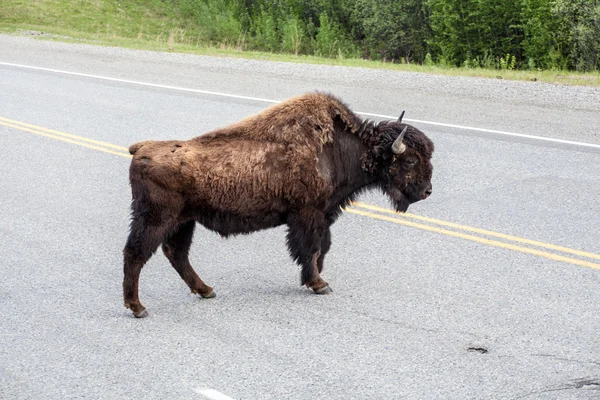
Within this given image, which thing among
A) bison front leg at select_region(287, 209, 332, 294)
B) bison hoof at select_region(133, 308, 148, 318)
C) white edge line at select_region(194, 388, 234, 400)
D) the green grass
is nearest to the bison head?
bison front leg at select_region(287, 209, 332, 294)

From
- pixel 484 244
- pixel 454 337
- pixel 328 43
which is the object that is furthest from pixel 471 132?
pixel 328 43

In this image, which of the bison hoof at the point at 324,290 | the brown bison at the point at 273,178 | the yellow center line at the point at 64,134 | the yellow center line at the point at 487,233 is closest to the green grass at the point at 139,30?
the yellow center line at the point at 64,134

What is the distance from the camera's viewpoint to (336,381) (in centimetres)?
569

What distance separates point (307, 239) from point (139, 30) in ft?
109

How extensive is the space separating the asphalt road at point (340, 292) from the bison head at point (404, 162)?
0.75 metres

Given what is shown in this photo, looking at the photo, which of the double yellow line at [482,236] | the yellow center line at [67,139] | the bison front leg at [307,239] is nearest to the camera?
the bison front leg at [307,239]

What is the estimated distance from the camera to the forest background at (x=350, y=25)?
115ft

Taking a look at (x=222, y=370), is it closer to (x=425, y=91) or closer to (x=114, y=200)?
(x=114, y=200)

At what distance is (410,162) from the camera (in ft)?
23.8

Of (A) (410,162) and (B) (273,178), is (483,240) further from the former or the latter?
(B) (273,178)

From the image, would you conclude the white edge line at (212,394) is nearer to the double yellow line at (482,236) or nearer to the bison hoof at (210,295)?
the bison hoof at (210,295)

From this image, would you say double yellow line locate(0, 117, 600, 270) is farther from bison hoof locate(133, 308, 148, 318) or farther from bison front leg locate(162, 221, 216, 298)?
bison hoof locate(133, 308, 148, 318)

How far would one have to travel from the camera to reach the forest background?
1377 inches

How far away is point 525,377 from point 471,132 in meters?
7.81
